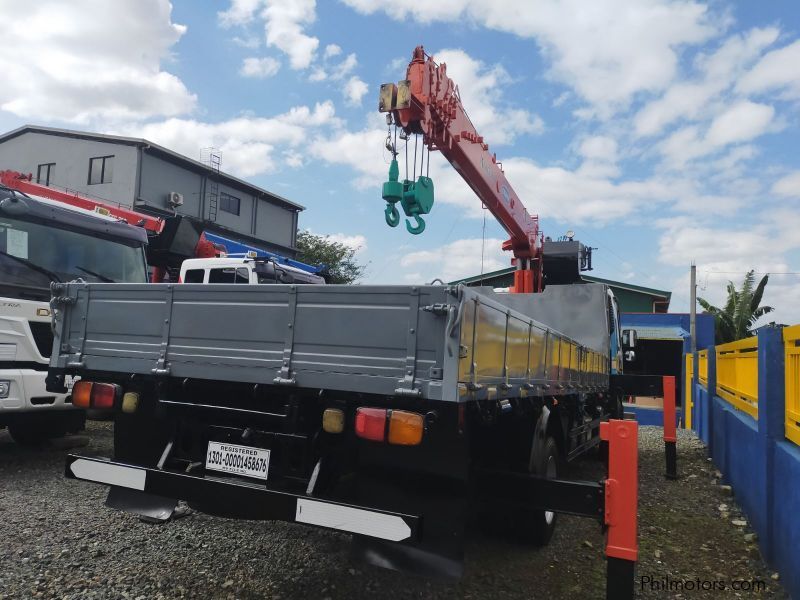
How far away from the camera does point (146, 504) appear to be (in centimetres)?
357

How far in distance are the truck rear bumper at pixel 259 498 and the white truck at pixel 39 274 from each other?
2.03 metres

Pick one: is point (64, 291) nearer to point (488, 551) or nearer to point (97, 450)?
point (488, 551)

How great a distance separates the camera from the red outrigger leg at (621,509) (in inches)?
111

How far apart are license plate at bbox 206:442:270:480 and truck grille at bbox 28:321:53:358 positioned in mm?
3314

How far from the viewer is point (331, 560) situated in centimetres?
390

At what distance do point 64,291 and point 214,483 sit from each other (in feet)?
5.45

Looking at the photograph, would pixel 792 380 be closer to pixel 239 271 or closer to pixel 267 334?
pixel 267 334

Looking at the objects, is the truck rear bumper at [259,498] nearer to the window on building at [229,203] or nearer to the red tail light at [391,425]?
the red tail light at [391,425]

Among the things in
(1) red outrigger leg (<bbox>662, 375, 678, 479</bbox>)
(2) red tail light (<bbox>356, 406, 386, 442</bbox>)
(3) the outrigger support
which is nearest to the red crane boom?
(2) red tail light (<bbox>356, 406, 386, 442</bbox>)

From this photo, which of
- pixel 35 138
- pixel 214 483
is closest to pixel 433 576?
pixel 214 483

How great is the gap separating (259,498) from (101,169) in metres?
25.7

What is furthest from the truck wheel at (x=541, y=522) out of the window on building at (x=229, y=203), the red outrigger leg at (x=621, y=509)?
the window on building at (x=229, y=203)

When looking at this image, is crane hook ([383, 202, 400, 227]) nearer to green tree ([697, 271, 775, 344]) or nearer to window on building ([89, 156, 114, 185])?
green tree ([697, 271, 775, 344])

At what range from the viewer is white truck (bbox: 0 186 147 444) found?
5.50m
